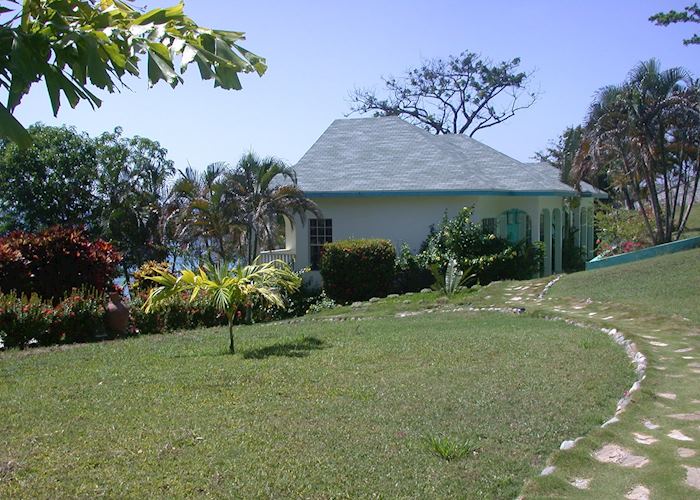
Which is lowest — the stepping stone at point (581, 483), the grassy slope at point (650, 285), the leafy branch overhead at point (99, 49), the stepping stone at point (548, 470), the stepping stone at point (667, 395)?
the stepping stone at point (581, 483)

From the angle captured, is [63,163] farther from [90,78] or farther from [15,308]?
[90,78]

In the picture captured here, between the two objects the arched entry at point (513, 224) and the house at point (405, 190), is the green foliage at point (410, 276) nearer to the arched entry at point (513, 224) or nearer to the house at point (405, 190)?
the house at point (405, 190)

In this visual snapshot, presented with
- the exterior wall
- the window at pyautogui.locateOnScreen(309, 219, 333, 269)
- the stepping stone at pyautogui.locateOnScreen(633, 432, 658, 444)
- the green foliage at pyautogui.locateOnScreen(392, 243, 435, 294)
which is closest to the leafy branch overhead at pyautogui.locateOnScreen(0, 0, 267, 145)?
the stepping stone at pyautogui.locateOnScreen(633, 432, 658, 444)

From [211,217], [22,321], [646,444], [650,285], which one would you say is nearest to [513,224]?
[650,285]

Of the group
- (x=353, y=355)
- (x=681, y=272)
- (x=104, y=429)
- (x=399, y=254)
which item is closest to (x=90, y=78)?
(x=104, y=429)

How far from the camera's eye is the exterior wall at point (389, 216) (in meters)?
21.4

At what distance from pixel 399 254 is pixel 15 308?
11.0 meters

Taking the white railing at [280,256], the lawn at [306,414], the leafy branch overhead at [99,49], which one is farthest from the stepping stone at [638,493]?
the white railing at [280,256]

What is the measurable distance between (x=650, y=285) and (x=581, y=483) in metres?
12.0

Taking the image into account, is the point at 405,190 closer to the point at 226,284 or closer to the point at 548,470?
the point at 226,284

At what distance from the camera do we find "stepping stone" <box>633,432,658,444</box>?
5.98 meters

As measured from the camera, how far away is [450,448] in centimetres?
557

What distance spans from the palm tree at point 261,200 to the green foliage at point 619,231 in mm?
10607

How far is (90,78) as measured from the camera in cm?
314
